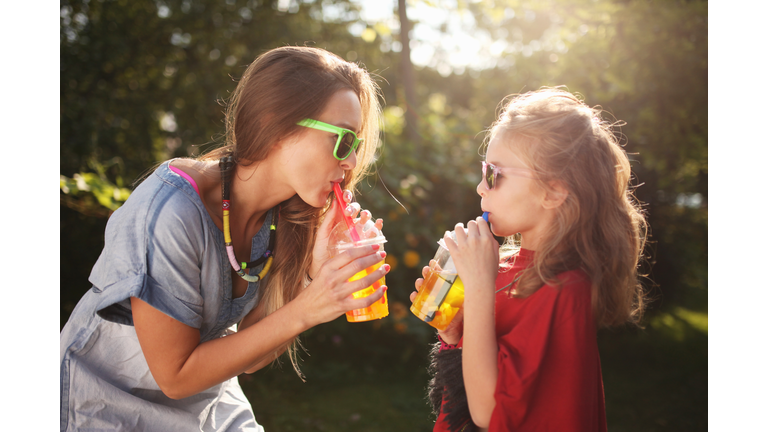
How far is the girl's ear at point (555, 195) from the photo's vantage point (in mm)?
1744

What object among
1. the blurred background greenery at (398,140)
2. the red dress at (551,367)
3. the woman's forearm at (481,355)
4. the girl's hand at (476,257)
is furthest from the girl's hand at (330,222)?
the blurred background greenery at (398,140)

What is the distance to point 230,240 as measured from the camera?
197 cm

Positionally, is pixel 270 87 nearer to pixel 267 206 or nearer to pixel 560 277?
pixel 267 206

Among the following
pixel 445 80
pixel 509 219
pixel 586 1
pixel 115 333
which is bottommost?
pixel 115 333

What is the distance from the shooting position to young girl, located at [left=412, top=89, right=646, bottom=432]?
5.04 ft

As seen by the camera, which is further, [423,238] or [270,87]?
[423,238]

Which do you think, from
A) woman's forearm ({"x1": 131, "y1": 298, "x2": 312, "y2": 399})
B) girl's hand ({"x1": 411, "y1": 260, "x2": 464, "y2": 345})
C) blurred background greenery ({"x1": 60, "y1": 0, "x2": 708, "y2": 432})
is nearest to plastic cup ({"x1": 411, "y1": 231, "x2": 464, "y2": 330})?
girl's hand ({"x1": 411, "y1": 260, "x2": 464, "y2": 345})

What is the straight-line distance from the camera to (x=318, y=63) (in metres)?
1.98

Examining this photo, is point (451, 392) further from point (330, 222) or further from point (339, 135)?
point (339, 135)

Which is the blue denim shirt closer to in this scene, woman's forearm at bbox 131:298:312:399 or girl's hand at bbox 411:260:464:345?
woman's forearm at bbox 131:298:312:399

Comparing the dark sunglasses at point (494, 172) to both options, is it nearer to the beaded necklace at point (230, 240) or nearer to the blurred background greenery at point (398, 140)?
the beaded necklace at point (230, 240)

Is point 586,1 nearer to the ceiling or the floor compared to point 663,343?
nearer to the ceiling

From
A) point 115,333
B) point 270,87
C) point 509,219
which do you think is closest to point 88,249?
point 115,333
